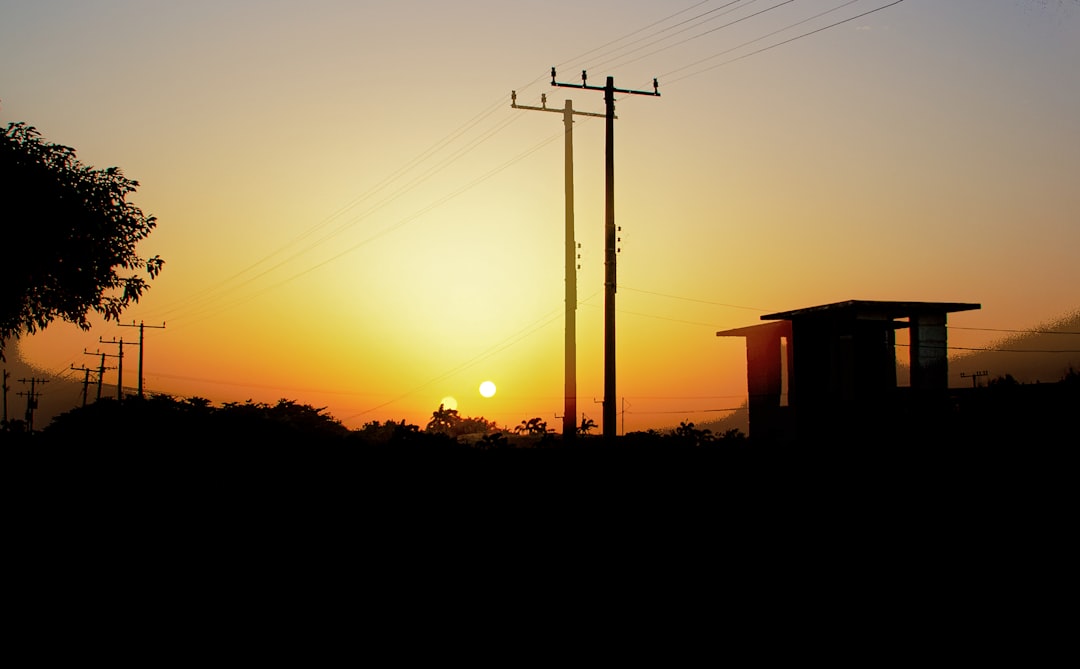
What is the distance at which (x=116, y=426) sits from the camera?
19.7 m

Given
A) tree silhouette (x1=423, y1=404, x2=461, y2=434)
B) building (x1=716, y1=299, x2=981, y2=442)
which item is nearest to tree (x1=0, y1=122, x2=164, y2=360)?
tree silhouette (x1=423, y1=404, x2=461, y2=434)

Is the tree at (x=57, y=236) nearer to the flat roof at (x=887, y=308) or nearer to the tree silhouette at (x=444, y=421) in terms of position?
the tree silhouette at (x=444, y=421)

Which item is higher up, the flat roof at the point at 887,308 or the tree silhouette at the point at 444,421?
the flat roof at the point at 887,308

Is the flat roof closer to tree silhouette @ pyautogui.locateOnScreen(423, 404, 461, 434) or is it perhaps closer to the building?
the building

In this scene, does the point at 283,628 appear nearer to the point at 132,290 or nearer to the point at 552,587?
the point at 552,587

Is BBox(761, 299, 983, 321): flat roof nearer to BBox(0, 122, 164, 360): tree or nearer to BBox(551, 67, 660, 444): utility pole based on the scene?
BBox(551, 67, 660, 444): utility pole

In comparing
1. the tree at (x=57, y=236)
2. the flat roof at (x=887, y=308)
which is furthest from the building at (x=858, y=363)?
the tree at (x=57, y=236)

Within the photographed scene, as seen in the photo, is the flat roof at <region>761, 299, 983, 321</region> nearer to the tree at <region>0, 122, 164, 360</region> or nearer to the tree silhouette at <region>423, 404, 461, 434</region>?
the tree silhouette at <region>423, 404, 461, 434</region>

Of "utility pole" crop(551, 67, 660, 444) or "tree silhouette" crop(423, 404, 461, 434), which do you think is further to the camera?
"tree silhouette" crop(423, 404, 461, 434)

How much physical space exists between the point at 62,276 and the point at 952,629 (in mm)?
33730

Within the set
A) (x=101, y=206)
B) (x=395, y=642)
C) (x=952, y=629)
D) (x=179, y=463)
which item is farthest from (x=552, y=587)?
(x=101, y=206)

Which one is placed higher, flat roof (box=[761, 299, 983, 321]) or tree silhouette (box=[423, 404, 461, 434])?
flat roof (box=[761, 299, 983, 321])

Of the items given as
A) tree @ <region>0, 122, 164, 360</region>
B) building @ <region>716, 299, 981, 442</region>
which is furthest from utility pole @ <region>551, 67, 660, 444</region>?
tree @ <region>0, 122, 164, 360</region>

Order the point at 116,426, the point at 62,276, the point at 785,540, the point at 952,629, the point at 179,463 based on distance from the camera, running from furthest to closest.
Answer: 1. the point at 62,276
2. the point at 116,426
3. the point at 179,463
4. the point at 785,540
5. the point at 952,629
